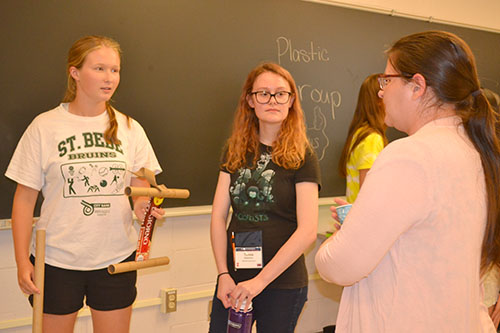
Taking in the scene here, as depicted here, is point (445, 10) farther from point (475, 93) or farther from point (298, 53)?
point (475, 93)

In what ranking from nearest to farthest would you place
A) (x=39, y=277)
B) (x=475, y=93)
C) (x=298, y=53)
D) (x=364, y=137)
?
(x=475, y=93)
(x=39, y=277)
(x=364, y=137)
(x=298, y=53)

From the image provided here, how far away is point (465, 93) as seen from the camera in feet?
3.98

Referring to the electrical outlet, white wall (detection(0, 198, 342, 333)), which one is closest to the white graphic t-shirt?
white wall (detection(0, 198, 342, 333))

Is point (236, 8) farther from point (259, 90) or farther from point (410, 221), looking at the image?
point (410, 221)

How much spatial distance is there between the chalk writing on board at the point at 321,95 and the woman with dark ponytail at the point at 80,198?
1.51m

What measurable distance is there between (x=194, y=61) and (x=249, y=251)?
133 centimetres

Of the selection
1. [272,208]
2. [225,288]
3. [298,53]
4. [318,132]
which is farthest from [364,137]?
[225,288]

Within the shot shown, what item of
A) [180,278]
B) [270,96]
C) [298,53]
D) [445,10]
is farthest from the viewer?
[445,10]

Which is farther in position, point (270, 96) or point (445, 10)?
point (445, 10)

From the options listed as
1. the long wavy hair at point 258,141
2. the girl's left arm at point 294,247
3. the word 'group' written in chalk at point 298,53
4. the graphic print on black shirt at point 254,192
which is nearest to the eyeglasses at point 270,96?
the long wavy hair at point 258,141

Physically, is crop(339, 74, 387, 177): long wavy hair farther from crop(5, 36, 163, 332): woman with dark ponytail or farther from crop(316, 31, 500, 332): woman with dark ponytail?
crop(316, 31, 500, 332): woman with dark ponytail

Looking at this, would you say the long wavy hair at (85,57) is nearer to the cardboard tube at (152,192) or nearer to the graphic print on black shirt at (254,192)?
the cardboard tube at (152,192)

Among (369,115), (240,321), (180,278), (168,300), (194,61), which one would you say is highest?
(194,61)

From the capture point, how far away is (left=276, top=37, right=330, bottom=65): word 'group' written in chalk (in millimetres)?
3119
